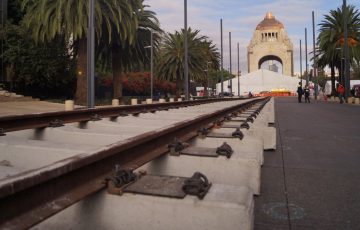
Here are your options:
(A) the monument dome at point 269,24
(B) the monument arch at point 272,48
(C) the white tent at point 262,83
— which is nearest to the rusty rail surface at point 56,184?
(C) the white tent at point 262,83

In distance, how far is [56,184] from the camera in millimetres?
2648

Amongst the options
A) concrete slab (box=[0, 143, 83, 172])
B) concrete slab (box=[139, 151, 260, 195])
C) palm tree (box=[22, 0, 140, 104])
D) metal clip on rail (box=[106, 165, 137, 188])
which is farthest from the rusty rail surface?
palm tree (box=[22, 0, 140, 104])

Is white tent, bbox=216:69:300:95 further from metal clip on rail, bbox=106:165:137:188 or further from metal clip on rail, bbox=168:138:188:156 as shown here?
metal clip on rail, bbox=106:165:137:188

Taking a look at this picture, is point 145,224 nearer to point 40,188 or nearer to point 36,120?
point 40,188

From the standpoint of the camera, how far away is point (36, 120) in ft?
23.3

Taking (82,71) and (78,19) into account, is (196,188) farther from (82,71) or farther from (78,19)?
(82,71)

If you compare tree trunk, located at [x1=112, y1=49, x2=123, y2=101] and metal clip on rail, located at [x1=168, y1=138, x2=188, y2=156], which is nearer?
metal clip on rail, located at [x1=168, y1=138, x2=188, y2=156]

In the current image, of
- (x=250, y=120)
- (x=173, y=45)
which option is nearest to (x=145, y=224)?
(x=250, y=120)

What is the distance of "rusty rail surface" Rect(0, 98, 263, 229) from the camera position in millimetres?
2248

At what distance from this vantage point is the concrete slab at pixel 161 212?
8.68 feet

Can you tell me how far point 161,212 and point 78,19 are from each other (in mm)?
25677

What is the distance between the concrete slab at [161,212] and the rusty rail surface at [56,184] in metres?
0.17

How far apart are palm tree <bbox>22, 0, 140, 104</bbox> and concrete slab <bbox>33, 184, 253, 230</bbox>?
2476cm

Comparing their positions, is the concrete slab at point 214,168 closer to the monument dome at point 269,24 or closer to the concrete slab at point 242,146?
the concrete slab at point 242,146
